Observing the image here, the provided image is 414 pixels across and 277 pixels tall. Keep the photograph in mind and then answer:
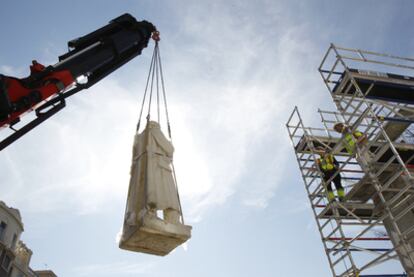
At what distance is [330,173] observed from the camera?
10.4 metres

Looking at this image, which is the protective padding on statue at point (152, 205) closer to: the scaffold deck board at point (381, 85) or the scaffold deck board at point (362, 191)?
the scaffold deck board at point (362, 191)

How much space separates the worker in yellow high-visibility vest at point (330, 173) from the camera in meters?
10.1

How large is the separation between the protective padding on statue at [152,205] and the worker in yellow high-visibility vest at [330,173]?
6.42 metres

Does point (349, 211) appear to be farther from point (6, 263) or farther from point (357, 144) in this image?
point (6, 263)

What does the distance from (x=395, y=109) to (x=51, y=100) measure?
885cm

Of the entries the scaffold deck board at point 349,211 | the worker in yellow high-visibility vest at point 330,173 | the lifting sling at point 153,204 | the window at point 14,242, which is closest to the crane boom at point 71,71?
the lifting sling at point 153,204

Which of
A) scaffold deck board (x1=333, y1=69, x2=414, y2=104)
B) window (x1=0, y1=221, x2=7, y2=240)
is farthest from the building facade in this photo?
scaffold deck board (x1=333, y1=69, x2=414, y2=104)

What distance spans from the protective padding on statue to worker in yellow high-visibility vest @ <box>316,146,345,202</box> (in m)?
6.42

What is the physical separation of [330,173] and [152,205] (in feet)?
24.5

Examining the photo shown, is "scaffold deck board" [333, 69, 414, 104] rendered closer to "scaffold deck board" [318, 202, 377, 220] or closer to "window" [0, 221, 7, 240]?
"scaffold deck board" [318, 202, 377, 220]

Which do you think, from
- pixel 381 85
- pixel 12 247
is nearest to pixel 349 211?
pixel 381 85

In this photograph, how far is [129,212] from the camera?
4.63 metres

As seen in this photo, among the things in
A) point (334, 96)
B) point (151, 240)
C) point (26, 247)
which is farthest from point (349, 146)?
point (26, 247)

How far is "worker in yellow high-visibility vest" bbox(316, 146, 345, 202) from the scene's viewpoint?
10.1 metres
